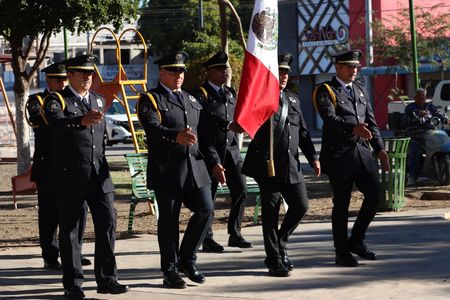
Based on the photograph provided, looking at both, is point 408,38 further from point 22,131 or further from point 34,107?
point 34,107

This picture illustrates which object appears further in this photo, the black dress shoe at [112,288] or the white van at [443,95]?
the white van at [443,95]

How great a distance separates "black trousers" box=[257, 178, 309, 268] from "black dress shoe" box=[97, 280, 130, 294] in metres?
1.41

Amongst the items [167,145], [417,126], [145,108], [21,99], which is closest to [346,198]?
[167,145]

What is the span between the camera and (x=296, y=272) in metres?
9.84

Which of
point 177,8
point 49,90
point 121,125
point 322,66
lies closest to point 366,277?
point 49,90

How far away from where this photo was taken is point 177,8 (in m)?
66.8

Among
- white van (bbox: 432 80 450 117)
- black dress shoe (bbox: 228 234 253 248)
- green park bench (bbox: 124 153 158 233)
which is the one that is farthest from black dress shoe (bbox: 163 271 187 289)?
white van (bbox: 432 80 450 117)

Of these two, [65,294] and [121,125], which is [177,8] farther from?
[65,294]

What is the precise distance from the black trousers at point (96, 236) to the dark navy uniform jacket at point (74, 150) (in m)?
0.09

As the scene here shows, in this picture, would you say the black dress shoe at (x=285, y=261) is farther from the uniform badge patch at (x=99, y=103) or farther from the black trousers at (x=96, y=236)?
the uniform badge patch at (x=99, y=103)

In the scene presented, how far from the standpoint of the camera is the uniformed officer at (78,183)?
8.96 metres

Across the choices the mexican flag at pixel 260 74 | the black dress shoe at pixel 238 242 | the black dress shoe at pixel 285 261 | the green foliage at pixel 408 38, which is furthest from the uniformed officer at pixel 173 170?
the green foliage at pixel 408 38

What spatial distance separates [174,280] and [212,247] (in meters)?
2.15

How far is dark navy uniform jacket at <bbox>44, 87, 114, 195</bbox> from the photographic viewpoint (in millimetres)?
8953
